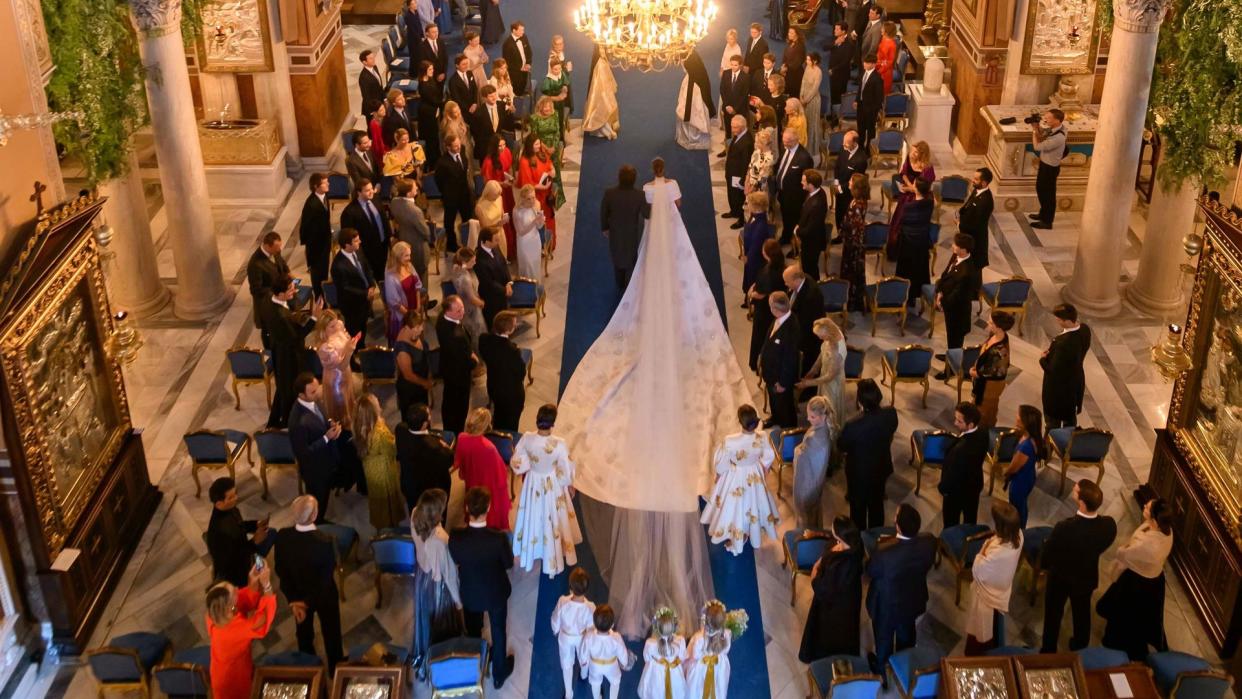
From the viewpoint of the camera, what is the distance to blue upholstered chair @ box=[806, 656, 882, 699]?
29.9ft

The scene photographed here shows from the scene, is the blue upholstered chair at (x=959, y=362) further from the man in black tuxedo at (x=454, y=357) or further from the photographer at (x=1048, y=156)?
the man in black tuxedo at (x=454, y=357)

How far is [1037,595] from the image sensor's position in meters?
10.7

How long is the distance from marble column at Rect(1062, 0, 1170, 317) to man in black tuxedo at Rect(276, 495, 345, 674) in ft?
27.1

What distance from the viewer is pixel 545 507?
34.7ft

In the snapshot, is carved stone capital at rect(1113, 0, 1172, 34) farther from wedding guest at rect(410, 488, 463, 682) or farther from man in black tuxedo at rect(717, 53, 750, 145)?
wedding guest at rect(410, 488, 463, 682)

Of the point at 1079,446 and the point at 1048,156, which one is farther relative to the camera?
the point at 1048,156

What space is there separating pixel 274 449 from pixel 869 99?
9026mm

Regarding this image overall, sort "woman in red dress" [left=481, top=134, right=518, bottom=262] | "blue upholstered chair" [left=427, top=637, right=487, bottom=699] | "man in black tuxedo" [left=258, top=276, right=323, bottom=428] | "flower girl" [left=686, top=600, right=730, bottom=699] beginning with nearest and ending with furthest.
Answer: "flower girl" [left=686, top=600, right=730, bottom=699]
"blue upholstered chair" [left=427, top=637, right=487, bottom=699]
"man in black tuxedo" [left=258, top=276, right=323, bottom=428]
"woman in red dress" [left=481, top=134, right=518, bottom=262]

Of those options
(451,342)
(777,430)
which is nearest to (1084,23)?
(777,430)

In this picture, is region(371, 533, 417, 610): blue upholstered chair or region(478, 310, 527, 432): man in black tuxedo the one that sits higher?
region(478, 310, 527, 432): man in black tuxedo

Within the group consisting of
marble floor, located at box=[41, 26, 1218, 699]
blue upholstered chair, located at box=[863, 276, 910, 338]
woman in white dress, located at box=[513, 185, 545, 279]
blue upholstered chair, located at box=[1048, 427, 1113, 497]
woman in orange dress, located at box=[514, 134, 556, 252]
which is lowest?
marble floor, located at box=[41, 26, 1218, 699]

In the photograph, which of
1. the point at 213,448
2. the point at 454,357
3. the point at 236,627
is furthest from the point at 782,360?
the point at 236,627

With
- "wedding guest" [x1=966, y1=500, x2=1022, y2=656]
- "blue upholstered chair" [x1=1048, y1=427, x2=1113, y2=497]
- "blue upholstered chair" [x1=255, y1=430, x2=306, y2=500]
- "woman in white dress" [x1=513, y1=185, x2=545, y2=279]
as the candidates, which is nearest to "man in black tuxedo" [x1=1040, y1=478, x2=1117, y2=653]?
"wedding guest" [x1=966, y1=500, x2=1022, y2=656]

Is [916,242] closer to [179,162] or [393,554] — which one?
[393,554]
